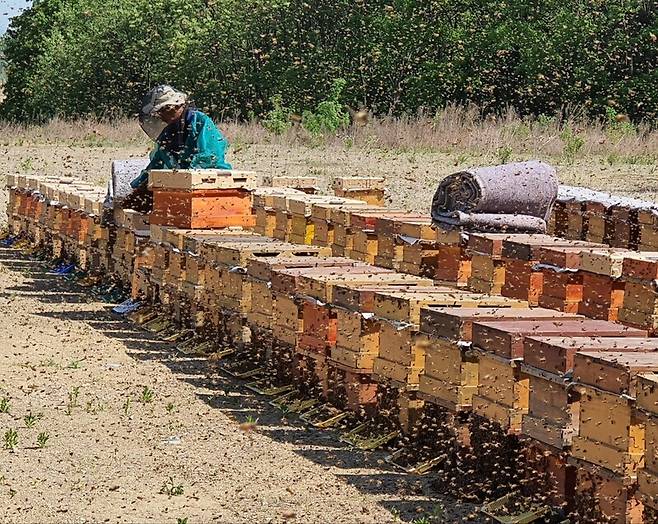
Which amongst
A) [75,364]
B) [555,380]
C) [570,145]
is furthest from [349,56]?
[555,380]

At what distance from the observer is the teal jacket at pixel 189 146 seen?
10.6 m

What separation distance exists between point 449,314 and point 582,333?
64 centimetres

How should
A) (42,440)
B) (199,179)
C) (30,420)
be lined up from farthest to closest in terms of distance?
(199,179) → (30,420) → (42,440)

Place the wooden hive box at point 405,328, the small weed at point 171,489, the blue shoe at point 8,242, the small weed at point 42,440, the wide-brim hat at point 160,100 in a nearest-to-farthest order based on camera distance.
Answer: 1. the small weed at point 171,489
2. the wooden hive box at point 405,328
3. the small weed at point 42,440
4. the wide-brim hat at point 160,100
5. the blue shoe at point 8,242

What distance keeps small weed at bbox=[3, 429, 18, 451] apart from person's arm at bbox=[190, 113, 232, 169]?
4381mm

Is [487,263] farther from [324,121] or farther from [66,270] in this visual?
[324,121]

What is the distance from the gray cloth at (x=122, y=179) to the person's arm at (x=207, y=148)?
1.11 metres

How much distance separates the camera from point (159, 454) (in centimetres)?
629

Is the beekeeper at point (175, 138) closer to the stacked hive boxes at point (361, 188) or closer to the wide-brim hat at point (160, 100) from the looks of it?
the wide-brim hat at point (160, 100)

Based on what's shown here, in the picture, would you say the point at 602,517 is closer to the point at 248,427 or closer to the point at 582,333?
the point at 582,333

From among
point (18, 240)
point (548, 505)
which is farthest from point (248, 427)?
point (18, 240)

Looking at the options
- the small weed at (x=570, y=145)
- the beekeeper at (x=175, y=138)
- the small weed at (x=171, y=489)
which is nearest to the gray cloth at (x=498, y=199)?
the beekeeper at (x=175, y=138)

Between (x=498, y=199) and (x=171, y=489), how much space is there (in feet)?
14.1

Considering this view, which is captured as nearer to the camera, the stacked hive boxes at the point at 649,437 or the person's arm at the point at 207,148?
the stacked hive boxes at the point at 649,437
